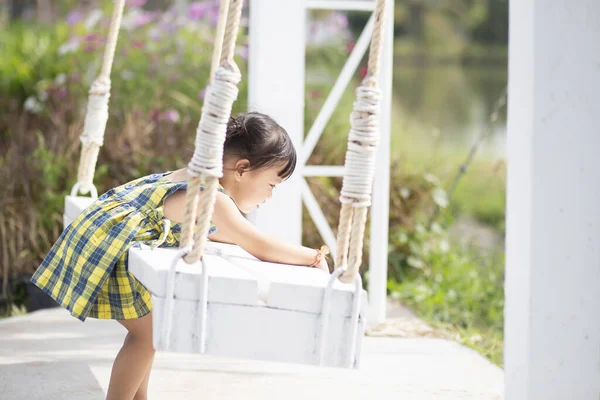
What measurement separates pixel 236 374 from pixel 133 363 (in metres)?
0.86

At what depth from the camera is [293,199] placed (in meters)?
3.93

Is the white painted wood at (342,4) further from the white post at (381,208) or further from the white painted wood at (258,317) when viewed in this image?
the white painted wood at (258,317)

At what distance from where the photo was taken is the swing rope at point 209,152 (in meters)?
1.83

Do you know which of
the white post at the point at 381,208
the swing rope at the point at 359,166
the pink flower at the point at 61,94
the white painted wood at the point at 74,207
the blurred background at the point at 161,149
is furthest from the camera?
the pink flower at the point at 61,94

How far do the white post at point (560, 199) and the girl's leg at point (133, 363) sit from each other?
1031 mm

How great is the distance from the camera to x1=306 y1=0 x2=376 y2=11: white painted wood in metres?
3.87

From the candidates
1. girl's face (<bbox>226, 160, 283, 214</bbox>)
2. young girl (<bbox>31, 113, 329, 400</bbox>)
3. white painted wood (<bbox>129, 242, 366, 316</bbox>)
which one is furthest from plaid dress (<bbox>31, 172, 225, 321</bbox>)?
white painted wood (<bbox>129, 242, 366, 316</bbox>)

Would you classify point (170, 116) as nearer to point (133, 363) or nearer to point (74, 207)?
point (74, 207)

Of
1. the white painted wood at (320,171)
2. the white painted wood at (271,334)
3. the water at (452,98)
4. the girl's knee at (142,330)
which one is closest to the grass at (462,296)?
the white painted wood at (320,171)

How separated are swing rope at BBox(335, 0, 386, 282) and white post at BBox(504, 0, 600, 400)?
21.0 inches

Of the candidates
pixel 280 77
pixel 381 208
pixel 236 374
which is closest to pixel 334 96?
pixel 280 77

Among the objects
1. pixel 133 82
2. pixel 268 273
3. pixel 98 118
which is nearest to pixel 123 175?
pixel 133 82

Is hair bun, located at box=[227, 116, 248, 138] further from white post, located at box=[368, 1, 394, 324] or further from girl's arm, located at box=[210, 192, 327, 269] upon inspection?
white post, located at box=[368, 1, 394, 324]

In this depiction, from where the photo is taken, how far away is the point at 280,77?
3842mm
